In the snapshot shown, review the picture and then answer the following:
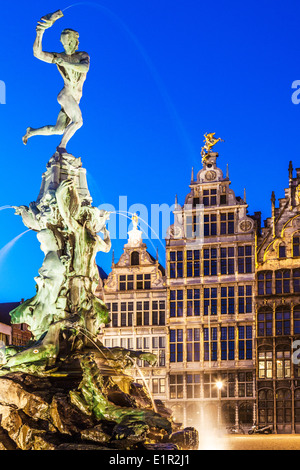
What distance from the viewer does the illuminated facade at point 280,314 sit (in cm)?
4341

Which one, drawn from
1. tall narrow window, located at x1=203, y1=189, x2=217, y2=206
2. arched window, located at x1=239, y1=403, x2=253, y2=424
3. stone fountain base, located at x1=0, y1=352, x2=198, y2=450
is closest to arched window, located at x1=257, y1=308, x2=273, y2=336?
arched window, located at x1=239, y1=403, x2=253, y2=424

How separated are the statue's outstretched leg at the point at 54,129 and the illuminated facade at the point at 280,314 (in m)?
26.4

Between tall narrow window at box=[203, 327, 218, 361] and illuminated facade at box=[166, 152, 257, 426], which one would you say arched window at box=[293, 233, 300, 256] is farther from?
tall narrow window at box=[203, 327, 218, 361]

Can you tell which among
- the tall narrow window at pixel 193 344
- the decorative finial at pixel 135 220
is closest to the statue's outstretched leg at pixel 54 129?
the tall narrow window at pixel 193 344

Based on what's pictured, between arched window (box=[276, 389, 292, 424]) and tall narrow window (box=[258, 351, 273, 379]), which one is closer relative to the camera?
arched window (box=[276, 389, 292, 424])

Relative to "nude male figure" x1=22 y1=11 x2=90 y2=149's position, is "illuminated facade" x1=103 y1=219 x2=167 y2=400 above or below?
below

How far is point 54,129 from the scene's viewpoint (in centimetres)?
2062

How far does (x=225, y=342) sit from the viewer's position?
45.1 m

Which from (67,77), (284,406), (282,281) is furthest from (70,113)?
(284,406)

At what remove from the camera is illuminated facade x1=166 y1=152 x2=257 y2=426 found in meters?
44.4

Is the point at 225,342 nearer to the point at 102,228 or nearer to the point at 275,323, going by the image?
the point at 275,323

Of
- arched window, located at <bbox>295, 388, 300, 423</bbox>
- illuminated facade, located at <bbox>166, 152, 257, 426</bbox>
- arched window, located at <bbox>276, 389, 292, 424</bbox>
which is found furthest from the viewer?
illuminated facade, located at <bbox>166, 152, 257, 426</bbox>
